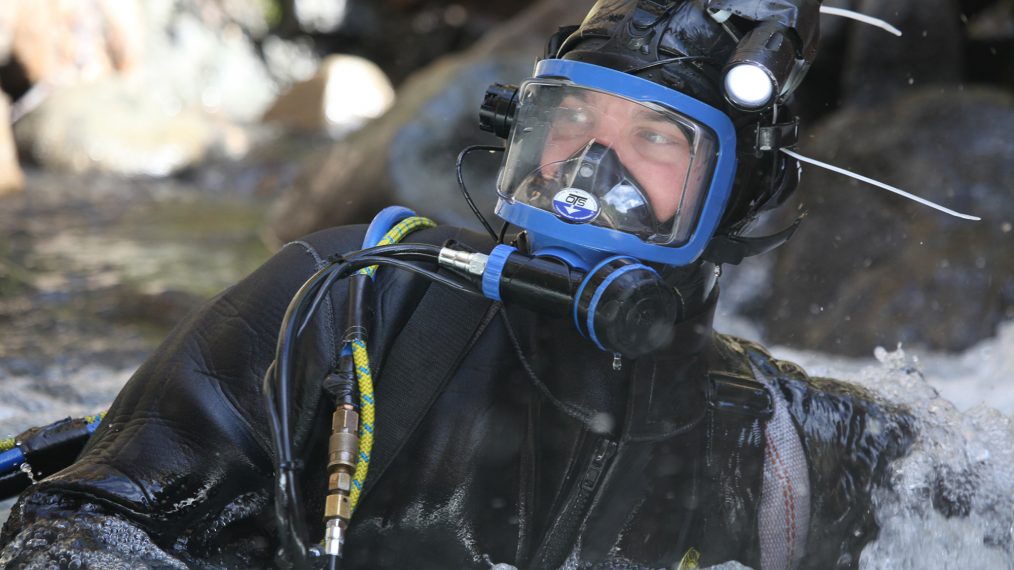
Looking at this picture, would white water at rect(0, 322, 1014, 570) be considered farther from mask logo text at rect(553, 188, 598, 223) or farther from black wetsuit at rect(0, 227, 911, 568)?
mask logo text at rect(553, 188, 598, 223)

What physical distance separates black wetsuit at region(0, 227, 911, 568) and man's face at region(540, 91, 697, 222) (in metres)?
0.30

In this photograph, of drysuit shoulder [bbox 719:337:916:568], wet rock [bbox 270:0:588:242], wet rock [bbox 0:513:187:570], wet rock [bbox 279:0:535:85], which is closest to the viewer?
wet rock [bbox 0:513:187:570]

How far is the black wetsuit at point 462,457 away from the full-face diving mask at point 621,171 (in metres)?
0.20

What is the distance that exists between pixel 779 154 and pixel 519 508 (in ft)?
2.96

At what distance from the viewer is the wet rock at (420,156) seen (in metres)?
6.59

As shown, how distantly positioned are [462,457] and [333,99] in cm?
1198

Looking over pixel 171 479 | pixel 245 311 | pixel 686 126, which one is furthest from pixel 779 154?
pixel 171 479

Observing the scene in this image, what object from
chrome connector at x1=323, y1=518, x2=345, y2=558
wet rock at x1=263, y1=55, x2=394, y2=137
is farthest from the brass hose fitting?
wet rock at x1=263, y1=55, x2=394, y2=137

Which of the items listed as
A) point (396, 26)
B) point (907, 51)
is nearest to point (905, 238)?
point (907, 51)

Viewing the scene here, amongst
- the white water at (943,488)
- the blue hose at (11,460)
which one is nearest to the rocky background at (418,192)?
the blue hose at (11,460)

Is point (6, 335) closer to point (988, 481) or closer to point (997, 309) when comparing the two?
point (988, 481)

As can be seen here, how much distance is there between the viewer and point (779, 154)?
7.16 ft

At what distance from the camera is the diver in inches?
72.2

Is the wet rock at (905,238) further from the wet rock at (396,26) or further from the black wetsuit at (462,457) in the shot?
the wet rock at (396,26)
